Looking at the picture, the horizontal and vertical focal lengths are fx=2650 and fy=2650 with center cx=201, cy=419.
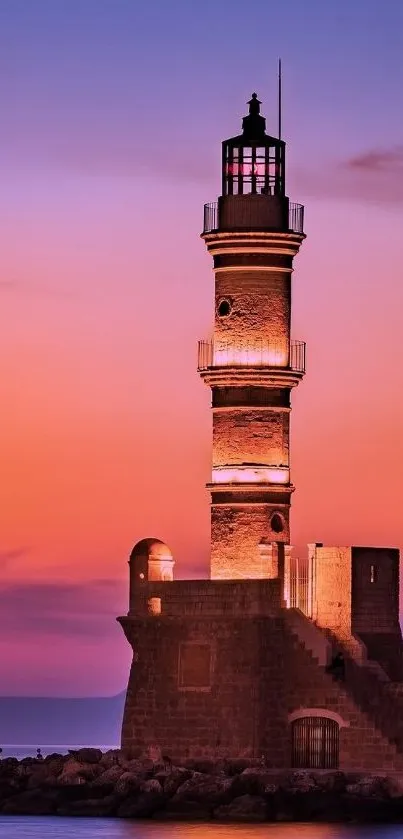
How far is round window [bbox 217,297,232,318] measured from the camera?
64.6 metres

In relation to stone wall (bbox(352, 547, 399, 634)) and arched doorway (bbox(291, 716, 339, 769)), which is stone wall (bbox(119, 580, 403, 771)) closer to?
arched doorway (bbox(291, 716, 339, 769))

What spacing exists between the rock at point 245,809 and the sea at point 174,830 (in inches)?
20.4

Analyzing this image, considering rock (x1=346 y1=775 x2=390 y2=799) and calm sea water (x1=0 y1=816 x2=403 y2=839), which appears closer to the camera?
calm sea water (x1=0 y1=816 x2=403 y2=839)

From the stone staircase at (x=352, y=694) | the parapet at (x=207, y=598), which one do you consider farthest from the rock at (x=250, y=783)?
the parapet at (x=207, y=598)

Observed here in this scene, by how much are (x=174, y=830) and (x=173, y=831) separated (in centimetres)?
28

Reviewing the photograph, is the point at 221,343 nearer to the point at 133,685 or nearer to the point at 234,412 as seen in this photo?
the point at 234,412

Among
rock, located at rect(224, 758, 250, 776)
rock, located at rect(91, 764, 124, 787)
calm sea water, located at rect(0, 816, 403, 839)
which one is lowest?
calm sea water, located at rect(0, 816, 403, 839)

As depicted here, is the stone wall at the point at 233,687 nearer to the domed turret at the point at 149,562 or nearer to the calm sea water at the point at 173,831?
the domed turret at the point at 149,562

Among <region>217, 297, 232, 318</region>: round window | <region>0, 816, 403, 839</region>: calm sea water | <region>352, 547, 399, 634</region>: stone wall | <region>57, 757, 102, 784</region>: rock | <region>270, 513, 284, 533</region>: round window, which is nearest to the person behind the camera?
<region>0, 816, 403, 839</region>: calm sea water

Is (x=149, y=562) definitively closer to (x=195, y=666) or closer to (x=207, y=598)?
(x=207, y=598)

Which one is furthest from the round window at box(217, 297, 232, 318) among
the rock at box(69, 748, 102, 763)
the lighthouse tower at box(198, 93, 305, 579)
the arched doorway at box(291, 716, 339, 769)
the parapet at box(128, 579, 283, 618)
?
the rock at box(69, 748, 102, 763)

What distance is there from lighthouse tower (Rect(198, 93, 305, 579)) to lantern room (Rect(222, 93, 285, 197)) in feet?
1.87

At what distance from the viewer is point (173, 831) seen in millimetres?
58469

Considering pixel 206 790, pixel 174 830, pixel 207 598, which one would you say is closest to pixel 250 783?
pixel 206 790
